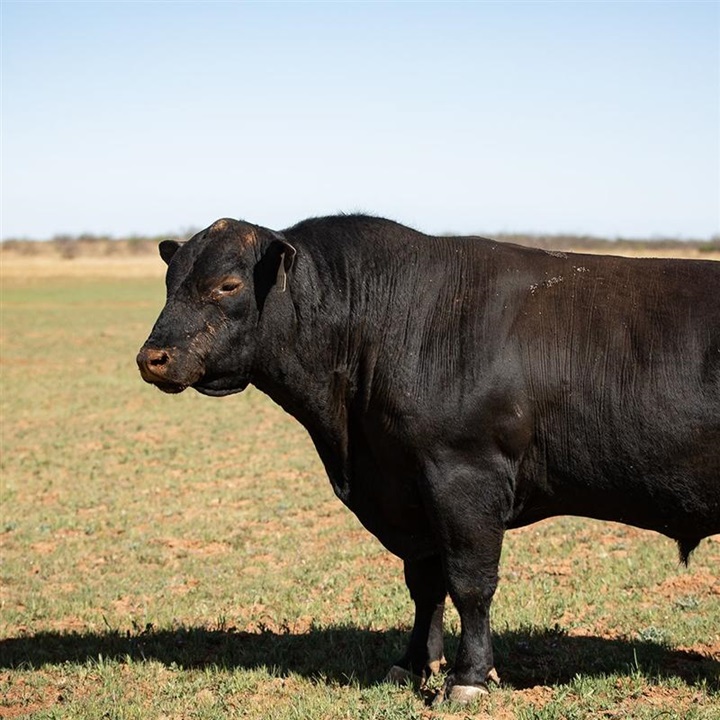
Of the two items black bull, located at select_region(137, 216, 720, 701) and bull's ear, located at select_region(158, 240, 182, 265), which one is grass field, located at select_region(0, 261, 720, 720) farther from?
bull's ear, located at select_region(158, 240, 182, 265)

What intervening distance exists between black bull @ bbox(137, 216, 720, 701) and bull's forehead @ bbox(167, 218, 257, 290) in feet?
0.04

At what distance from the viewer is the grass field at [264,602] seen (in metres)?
6.41

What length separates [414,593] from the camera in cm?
679

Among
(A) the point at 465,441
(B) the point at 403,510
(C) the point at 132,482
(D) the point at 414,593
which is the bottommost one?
(C) the point at 132,482

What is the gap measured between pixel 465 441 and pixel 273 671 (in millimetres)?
2095

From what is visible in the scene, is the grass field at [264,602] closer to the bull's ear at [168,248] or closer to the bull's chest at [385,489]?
the bull's chest at [385,489]

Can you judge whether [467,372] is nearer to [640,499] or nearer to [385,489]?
[385,489]

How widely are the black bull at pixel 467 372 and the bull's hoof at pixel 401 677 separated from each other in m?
0.14

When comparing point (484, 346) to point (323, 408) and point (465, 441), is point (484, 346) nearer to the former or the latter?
point (465, 441)

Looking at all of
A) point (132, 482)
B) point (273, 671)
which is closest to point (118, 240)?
point (132, 482)

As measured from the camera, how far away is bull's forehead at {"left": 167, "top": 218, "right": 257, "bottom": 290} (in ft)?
20.3

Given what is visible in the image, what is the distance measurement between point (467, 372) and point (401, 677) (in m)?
2.00

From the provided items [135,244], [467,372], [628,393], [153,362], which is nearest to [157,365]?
[153,362]

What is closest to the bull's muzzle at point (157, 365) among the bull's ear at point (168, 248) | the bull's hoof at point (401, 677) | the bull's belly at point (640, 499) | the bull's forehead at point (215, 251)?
the bull's forehead at point (215, 251)
